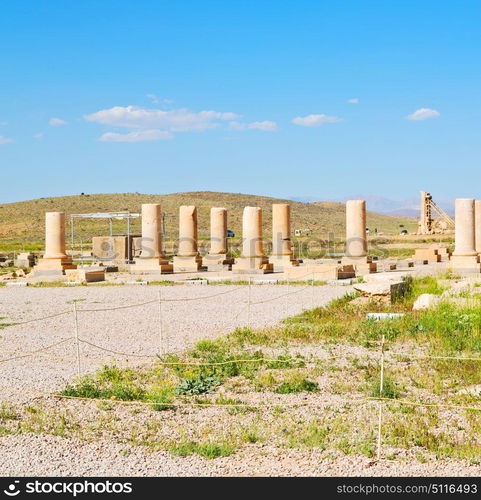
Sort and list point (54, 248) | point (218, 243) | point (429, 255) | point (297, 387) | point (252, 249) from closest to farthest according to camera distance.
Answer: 1. point (297, 387)
2. point (252, 249)
3. point (54, 248)
4. point (218, 243)
5. point (429, 255)

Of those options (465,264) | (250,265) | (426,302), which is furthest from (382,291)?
(250,265)

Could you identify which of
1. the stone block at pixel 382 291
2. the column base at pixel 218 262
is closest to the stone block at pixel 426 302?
the stone block at pixel 382 291

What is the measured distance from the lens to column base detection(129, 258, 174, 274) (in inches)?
1148

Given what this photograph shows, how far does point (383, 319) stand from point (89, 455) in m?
9.04

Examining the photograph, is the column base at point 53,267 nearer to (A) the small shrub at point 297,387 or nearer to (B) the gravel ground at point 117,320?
(B) the gravel ground at point 117,320

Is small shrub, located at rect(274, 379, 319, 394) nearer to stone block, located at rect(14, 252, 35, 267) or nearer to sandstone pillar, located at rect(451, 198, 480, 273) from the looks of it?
sandstone pillar, located at rect(451, 198, 480, 273)

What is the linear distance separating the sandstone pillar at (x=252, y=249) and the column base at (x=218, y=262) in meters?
1.64

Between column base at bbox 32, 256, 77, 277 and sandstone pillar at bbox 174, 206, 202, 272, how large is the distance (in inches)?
199

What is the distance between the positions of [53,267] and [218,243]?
8110 millimetres

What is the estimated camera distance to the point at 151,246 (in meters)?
29.5

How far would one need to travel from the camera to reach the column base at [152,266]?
29159 millimetres

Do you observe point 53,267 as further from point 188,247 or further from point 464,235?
point 464,235
